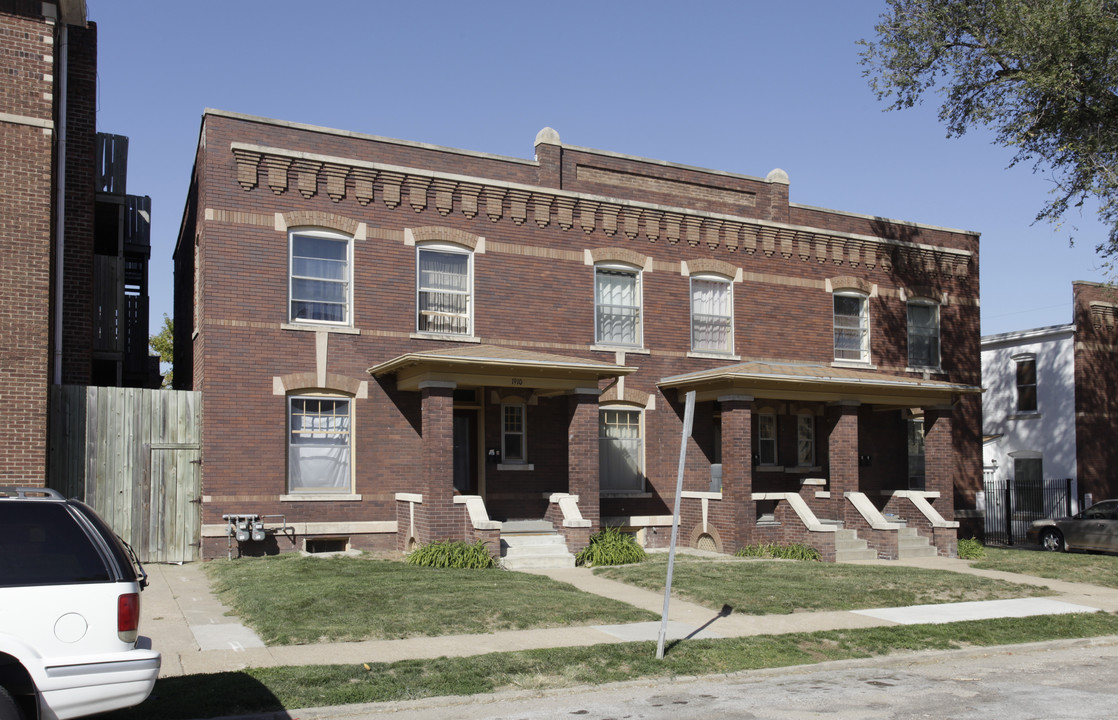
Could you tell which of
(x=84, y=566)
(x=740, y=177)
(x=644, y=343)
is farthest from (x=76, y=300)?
(x=740, y=177)

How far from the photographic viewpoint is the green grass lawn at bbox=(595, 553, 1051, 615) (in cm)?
1426

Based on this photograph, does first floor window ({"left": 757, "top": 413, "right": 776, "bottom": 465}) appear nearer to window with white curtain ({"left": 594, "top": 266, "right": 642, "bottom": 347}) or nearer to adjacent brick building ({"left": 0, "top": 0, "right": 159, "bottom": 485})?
window with white curtain ({"left": 594, "top": 266, "right": 642, "bottom": 347})

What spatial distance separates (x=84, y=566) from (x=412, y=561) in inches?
436

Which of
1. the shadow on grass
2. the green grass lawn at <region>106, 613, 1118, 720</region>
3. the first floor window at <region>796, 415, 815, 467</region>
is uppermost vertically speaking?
the first floor window at <region>796, 415, 815, 467</region>

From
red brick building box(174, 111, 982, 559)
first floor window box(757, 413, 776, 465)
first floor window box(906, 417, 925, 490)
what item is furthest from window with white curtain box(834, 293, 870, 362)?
first floor window box(757, 413, 776, 465)

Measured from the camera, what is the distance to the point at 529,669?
9.87m

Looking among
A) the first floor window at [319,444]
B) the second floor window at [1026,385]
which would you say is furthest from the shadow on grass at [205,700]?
the second floor window at [1026,385]

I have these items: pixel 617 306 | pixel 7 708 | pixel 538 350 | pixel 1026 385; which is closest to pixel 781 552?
pixel 617 306

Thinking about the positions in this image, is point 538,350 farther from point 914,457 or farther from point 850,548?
point 914,457

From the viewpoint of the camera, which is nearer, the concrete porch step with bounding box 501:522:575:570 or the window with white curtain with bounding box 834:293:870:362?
the concrete porch step with bounding box 501:522:575:570

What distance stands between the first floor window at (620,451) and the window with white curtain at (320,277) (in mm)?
6373

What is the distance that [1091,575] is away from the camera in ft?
61.3

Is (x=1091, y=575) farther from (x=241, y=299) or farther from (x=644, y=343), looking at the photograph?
(x=241, y=299)

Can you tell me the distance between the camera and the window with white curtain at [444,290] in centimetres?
2047
